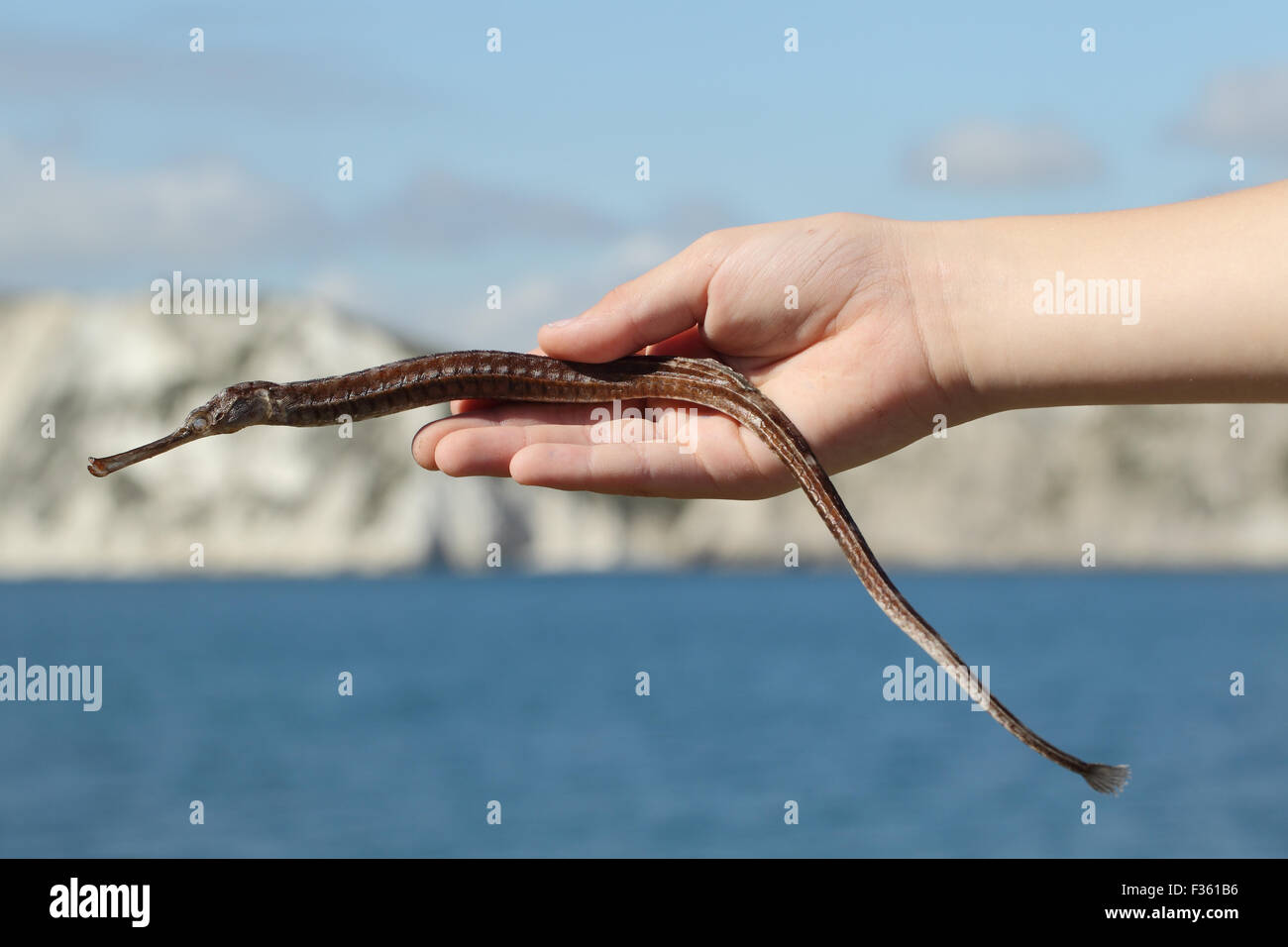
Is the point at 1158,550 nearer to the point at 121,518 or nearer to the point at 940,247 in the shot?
the point at 121,518

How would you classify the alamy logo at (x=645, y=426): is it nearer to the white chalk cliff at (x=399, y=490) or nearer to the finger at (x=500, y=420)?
the finger at (x=500, y=420)

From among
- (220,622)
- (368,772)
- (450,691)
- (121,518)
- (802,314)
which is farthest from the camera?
(220,622)

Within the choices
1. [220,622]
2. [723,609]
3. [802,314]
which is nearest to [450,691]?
[220,622]

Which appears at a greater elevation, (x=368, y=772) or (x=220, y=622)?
(x=220, y=622)

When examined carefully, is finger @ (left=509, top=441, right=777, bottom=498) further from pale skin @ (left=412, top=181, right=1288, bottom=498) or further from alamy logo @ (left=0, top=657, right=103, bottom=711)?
alamy logo @ (left=0, top=657, right=103, bottom=711)

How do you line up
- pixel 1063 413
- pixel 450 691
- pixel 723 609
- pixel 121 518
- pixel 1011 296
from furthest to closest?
pixel 723 609, pixel 1063 413, pixel 121 518, pixel 450 691, pixel 1011 296

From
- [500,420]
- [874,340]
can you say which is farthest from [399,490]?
[874,340]
